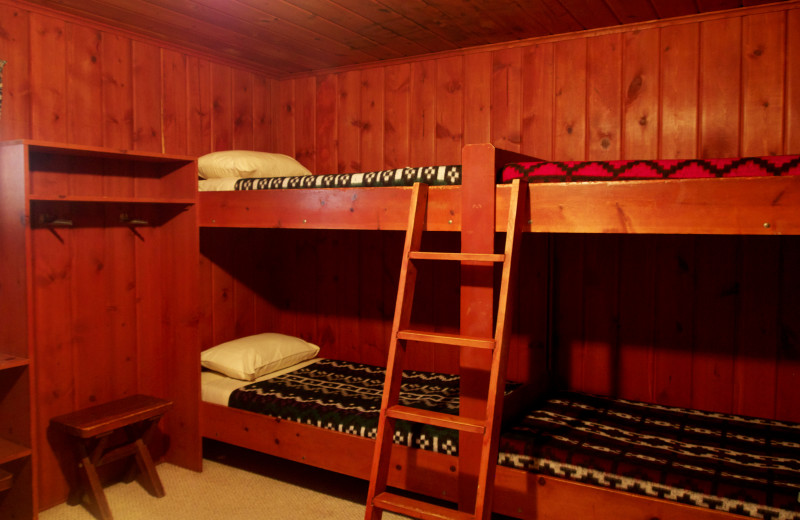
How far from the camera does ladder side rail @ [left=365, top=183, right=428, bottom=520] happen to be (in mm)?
2070

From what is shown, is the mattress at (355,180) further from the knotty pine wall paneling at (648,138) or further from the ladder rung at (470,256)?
the knotty pine wall paneling at (648,138)

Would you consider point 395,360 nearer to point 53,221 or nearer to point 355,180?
point 355,180

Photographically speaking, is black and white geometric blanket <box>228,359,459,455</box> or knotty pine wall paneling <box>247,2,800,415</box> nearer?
black and white geometric blanket <box>228,359,459,455</box>

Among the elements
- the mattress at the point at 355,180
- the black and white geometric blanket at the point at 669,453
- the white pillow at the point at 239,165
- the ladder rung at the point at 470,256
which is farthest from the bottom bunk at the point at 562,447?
the white pillow at the point at 239,165

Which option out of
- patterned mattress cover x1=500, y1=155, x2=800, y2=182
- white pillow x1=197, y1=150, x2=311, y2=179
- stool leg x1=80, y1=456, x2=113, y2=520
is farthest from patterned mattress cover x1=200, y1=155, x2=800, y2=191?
stool leg x1=80, y1=456, x2=113, y2=520

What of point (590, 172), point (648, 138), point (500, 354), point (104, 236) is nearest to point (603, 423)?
point (500, 354)

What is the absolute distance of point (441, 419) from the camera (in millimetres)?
2025

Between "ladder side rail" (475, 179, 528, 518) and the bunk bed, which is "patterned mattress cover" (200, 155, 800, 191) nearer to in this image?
the bunk bed

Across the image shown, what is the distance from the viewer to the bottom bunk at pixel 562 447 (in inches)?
78.0

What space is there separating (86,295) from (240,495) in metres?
1.18

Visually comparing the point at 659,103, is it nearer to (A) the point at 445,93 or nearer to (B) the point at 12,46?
(A) the point at 445,93

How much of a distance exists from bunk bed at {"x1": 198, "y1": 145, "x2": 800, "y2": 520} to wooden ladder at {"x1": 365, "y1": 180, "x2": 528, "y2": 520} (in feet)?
0.44

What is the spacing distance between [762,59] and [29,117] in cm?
320

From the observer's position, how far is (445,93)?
11.3 ft
